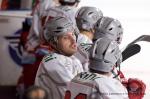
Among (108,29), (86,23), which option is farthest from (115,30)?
(86,23)

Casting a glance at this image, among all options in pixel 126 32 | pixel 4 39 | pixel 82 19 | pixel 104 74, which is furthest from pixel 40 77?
pixel 4 39

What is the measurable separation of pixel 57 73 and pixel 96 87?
1.50ft

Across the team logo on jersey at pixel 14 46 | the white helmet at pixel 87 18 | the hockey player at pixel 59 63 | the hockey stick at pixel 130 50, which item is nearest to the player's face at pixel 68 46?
the hockey player at pixel 59 63

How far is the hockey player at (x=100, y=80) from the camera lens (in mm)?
1906

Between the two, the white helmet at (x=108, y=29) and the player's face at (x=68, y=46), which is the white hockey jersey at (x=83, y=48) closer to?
the white helmet at (x=108, y=29)

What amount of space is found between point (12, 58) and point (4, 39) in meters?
0.19

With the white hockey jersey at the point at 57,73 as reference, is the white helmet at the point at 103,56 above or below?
above

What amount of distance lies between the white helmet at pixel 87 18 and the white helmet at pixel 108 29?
7.4 inches

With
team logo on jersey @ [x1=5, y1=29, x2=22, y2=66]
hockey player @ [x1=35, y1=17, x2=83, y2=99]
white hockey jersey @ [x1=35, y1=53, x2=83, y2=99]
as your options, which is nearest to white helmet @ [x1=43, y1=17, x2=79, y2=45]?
hockey player @ [x1=35, y1=17, x2=83, y2=99]

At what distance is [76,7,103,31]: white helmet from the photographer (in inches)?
118

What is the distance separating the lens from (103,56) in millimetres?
2045

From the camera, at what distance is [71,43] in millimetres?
2422

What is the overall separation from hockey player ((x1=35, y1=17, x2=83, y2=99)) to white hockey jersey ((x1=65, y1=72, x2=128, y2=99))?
28 centimetres

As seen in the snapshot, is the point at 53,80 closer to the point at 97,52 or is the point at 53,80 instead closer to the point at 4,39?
the point at 97,52
